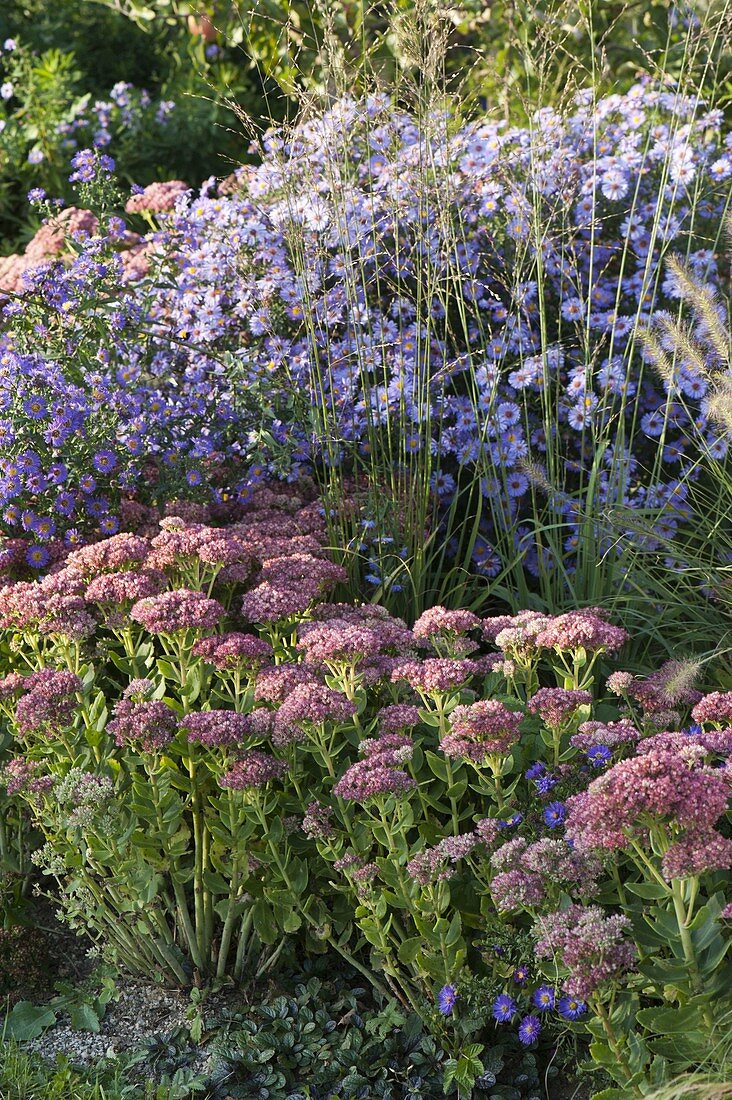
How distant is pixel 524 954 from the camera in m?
2.51

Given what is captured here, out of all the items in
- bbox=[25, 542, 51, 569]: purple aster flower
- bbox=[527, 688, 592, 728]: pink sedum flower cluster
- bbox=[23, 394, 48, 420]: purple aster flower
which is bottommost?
bbox=[25, 542, 51, 569]: purple aster flower

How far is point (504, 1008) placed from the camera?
8.33ft

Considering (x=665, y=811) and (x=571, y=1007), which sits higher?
(x=665, y=811)

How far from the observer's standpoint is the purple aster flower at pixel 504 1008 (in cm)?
253

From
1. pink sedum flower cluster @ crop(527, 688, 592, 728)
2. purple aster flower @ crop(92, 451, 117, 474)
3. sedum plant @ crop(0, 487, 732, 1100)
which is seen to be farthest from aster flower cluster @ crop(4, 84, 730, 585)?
pink sedum flower cluster @ crop(527, 688, 592, 728)

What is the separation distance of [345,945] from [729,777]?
47.0 inches

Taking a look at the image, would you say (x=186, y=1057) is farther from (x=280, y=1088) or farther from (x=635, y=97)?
(x=635, y=97)

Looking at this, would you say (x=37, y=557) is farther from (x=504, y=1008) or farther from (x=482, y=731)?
(x=504, y=1008)

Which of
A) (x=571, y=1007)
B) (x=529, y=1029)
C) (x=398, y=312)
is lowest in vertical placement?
(x=529, y=1029)

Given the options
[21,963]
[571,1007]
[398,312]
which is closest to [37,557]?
[21,963]

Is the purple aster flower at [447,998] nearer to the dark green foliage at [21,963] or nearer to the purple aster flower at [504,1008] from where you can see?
the purple aster flower at [504,1008]

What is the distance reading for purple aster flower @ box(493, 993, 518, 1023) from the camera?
2533mm

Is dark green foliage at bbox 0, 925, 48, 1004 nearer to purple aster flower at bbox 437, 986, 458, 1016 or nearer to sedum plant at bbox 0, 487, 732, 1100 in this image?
sedum plant at bbox 0, 487, 732, 1100

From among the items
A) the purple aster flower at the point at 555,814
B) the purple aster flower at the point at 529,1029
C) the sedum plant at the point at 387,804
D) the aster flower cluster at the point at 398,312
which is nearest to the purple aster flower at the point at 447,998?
the sedum plant at the point at 387,804
